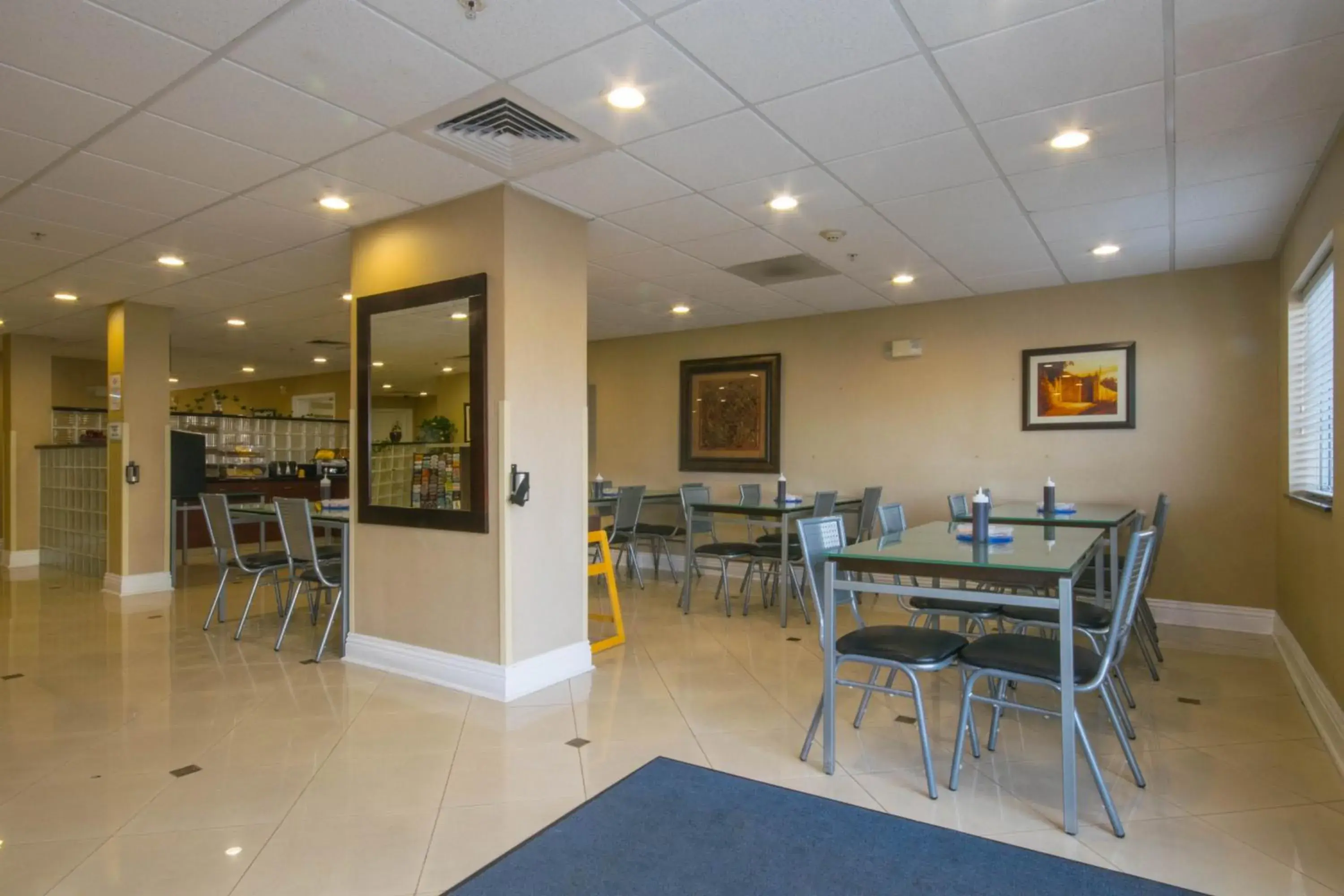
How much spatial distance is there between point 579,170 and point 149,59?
63.1 inches

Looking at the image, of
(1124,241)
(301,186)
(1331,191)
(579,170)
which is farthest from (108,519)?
(1331,191)

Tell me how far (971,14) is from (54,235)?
504 cm

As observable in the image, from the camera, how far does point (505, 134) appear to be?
3076 millimetres

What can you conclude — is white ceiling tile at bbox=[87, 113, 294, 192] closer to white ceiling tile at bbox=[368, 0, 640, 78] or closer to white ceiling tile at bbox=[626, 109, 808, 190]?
white ceiling tile at bbox=[368, 0, 640, 78]

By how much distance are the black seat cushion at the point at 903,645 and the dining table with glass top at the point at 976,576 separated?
0.29ft

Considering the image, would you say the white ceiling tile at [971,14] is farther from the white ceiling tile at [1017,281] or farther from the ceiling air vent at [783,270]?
the white ceiling tile at [1017,281]

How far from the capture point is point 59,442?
27.3 feet

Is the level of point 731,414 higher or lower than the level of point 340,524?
higher

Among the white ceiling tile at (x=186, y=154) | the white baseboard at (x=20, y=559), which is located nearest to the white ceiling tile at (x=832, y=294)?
the white ceiling tile at (x=186, y=154)

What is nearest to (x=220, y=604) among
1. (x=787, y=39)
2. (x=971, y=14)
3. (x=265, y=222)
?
(x=265, y=222)

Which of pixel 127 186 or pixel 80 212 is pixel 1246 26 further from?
pixel 80 212

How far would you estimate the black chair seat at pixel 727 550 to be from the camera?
569 centimetres

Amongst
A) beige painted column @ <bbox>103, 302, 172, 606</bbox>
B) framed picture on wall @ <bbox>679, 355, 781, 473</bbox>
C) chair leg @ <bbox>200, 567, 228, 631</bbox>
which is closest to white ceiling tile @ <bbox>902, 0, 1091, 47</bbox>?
framed picture on wall @ <bbox>679, 355, 781, 473</bbox>

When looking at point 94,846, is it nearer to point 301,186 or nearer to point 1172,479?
point 301,186
